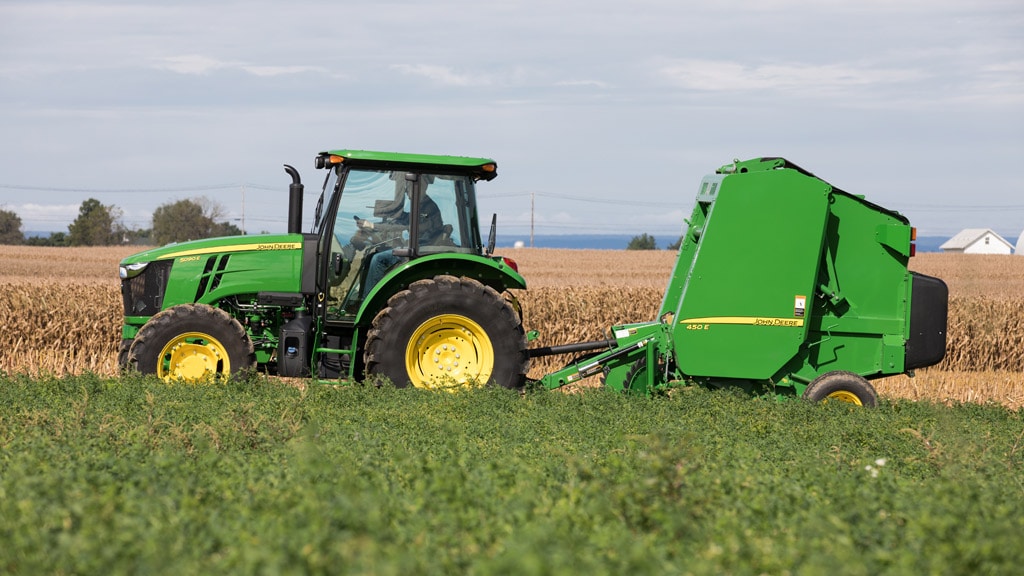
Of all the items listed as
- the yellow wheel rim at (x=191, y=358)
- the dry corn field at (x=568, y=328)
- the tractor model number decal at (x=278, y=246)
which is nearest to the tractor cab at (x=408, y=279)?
the tractor model number decal at (x=278, y=246)

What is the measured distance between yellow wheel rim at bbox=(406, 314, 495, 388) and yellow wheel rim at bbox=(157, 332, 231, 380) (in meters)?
1.66

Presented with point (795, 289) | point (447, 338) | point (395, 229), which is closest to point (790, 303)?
point (795, 289)

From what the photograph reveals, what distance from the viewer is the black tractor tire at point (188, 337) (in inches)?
368

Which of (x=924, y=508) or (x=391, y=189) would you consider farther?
(x=391, y=189)

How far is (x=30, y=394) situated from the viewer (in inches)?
354

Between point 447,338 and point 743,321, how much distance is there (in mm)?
2674

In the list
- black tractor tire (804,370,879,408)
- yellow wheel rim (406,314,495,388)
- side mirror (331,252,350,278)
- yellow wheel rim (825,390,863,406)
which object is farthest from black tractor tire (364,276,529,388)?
yellow wheel rim (825,390,863,406)

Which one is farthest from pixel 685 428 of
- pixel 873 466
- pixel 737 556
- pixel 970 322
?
pixel 970 322

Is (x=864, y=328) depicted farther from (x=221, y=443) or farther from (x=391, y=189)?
(x=221, y=443)

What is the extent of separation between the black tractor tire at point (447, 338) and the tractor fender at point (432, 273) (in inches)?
5.3

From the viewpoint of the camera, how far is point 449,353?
31.7 ft

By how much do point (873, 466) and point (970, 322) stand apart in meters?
11.6

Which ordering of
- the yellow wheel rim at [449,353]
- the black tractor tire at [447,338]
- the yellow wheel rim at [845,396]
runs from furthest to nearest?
the yellow wheel rim at [845,396] → the yellow wheel rim at [449,353] → the black tractor tire at [447,338]

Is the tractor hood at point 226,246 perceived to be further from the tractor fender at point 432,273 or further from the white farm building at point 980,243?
the white farm building at point 980,243
